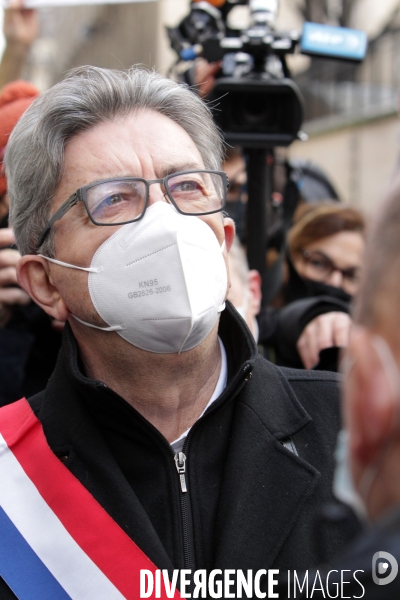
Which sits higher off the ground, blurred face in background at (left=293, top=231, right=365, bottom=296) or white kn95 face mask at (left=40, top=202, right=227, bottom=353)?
white kn95 face mask at (left=40, top=202, right=227, bottom=353)

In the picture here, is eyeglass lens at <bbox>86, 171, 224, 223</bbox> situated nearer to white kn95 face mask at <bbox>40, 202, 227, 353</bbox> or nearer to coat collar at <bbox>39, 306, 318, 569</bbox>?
white kn95 face mask at <bbox>40, 202, 227, 353</bbox>

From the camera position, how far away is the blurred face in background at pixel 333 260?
12.2 feet

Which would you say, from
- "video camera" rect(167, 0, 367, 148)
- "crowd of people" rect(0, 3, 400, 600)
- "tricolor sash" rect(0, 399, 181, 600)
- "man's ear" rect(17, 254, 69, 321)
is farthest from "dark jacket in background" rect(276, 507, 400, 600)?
"video camera" rect(167, 0, 367, 148)

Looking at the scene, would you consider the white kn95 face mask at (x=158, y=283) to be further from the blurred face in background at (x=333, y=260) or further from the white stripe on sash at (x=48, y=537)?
the blurred face in background at (x=333, y=260)

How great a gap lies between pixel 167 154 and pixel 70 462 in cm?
80

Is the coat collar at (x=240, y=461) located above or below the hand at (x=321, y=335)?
above

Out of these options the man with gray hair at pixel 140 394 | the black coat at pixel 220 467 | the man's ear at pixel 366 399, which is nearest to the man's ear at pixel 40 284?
the man with gray hair at pixel 140 394

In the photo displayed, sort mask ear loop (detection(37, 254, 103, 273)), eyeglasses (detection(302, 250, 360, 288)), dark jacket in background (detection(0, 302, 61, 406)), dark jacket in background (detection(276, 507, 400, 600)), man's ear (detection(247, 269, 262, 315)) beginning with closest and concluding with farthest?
dark jacket in background (detection(276, 507, 400, 600)) < mask ear loop (detection(37, 254, 103, 273)) < dark jacket in background (detection(0, 302, 61, 406)) < man's ear (detection(247, 269, 262, 315)) < eyeglasses (detection(302, 250, 360, 288))

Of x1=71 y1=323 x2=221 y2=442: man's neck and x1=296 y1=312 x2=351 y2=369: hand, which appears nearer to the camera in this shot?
x1=71 y1=323 x2=221 y2=442: man's neck

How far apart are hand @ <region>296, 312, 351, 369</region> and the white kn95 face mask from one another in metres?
0.96

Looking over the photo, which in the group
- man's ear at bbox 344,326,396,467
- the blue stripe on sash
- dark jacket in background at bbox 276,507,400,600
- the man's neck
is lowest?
the blue stripe on sash

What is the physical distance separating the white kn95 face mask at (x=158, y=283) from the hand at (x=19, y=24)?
261 cm

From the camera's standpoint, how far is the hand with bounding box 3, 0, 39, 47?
4.10 metres

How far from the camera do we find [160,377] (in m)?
1.93
